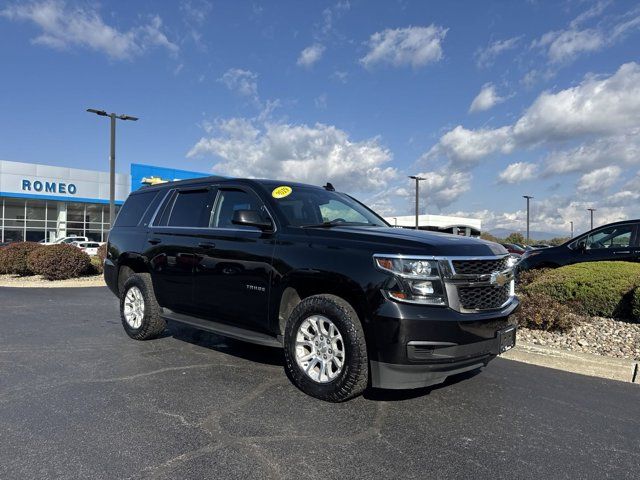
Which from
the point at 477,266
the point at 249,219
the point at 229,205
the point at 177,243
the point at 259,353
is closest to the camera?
the point at 477,266

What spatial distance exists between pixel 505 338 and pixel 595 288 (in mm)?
4375

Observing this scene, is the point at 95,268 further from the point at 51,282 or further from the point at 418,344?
the point at 418,344

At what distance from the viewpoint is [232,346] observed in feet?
19.9

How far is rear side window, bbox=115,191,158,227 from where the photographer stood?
6.56m

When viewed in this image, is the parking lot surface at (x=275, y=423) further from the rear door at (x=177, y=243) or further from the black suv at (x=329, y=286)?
the rear door at (x=177, y=243)

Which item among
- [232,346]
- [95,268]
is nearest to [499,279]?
[232,346]

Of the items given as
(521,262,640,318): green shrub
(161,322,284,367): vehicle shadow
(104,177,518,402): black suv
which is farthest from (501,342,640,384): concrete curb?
(161,322,284,367): vehicle shadow

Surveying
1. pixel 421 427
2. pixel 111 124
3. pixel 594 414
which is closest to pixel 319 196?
pixel 421 427

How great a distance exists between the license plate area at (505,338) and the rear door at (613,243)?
697 cm

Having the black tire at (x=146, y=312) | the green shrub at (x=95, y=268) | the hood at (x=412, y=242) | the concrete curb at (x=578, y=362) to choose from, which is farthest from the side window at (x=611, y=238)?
the green shrub at (x=95, y=268)

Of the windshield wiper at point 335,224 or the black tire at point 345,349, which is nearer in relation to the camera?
the black tire at point 345,349

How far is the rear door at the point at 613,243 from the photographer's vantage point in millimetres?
9820

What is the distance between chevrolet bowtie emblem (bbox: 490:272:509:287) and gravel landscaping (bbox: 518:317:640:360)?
2.42 m

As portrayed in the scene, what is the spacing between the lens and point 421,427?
3623mm
